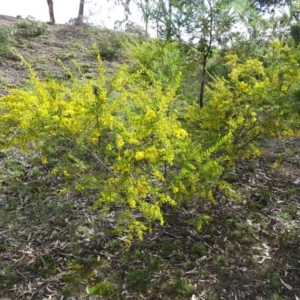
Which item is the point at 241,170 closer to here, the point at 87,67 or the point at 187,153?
the point at 187,153

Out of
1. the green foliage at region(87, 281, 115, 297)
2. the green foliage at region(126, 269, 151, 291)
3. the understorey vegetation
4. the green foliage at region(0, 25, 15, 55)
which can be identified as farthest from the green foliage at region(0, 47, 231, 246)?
the green foliage at region(0, 25, 15, 55)

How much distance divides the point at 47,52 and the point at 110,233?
21.8ft

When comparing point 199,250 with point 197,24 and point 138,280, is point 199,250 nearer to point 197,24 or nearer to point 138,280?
point 138,280

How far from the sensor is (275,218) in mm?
3166

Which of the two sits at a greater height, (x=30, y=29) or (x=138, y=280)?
(x=30, y=29)

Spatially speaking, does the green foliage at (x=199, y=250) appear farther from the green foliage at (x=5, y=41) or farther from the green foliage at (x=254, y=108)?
the green foliage at (x=5, y=41)

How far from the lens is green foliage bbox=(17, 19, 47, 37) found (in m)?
9.68

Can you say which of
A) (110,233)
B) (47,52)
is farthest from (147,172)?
(47,52)

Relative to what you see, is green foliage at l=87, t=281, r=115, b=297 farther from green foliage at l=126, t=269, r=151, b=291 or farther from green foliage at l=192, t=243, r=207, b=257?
green foliage at l=192, t=243, r=207, b=257

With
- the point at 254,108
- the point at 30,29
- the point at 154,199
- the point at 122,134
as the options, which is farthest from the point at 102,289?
the point at 30,29

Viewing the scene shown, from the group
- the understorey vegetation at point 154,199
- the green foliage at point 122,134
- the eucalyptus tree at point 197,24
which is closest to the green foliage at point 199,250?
the understorey vegetation at point 154,199

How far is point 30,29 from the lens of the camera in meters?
9.95

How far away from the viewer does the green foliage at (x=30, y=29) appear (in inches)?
381

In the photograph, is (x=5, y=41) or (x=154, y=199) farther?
(x=5, y=41)
